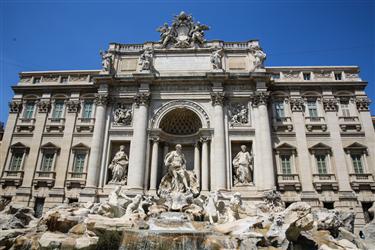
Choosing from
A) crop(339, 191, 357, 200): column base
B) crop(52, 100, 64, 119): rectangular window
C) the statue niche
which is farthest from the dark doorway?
crop(339, 191, 357, 200): column base

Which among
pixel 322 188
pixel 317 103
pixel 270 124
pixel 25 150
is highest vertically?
pixel 317 103

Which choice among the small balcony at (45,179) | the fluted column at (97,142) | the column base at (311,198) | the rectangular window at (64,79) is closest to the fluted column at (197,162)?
the fluted column at (97,142)

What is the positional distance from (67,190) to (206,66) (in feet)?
49.4

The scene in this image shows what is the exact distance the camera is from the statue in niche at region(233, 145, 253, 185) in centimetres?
1964

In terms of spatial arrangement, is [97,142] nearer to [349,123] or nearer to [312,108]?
[312,108]

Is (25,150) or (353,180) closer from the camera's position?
(353,180)

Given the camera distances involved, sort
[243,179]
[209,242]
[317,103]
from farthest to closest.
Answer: [317,103] → [243,179] → [209,242]

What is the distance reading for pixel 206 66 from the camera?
2320 centimetres

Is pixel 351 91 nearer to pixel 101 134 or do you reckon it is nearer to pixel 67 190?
pixel 101 134

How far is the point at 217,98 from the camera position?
2153cm

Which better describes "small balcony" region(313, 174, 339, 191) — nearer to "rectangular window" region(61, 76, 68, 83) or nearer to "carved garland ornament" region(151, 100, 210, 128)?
"carved garland ornament" region(151, 100, 210, 128)

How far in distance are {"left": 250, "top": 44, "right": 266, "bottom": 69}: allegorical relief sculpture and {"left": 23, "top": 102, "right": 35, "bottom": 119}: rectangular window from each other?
19839mm

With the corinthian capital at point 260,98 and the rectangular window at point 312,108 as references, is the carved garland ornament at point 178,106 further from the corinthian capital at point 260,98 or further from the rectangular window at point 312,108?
the rectangular window at point 312,108

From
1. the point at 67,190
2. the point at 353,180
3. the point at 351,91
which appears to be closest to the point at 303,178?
the point at 353,180
